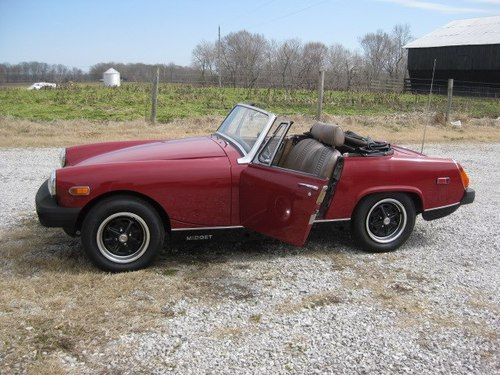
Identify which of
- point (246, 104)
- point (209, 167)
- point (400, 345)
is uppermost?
point (246, 104)

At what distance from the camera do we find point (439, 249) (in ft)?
16.9

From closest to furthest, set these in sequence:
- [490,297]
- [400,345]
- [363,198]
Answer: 1. [400,345]
2. [490,297]
3. [363,198]

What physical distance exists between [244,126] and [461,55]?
146 ft

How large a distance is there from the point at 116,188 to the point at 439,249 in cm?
324

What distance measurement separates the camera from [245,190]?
438 centimetres

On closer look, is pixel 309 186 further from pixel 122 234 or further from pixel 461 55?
pixel 461 55

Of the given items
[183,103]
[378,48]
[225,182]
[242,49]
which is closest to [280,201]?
[225,182]

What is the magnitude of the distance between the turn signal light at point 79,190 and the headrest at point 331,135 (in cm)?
218

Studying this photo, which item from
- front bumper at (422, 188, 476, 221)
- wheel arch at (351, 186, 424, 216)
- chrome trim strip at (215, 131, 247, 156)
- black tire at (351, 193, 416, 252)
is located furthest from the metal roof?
chrome trim strip at (215, 131, 247, 156)

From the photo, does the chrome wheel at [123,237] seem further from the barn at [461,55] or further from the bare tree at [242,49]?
the bare tree at [242,49]

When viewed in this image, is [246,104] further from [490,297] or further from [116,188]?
[490,297]

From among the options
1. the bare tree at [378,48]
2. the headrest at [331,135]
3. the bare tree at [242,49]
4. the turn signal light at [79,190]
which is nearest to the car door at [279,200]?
the headrest at [331,135]

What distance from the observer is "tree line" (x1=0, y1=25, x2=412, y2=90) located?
2464cm

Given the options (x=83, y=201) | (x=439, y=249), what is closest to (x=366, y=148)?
(x=439, y=249)
